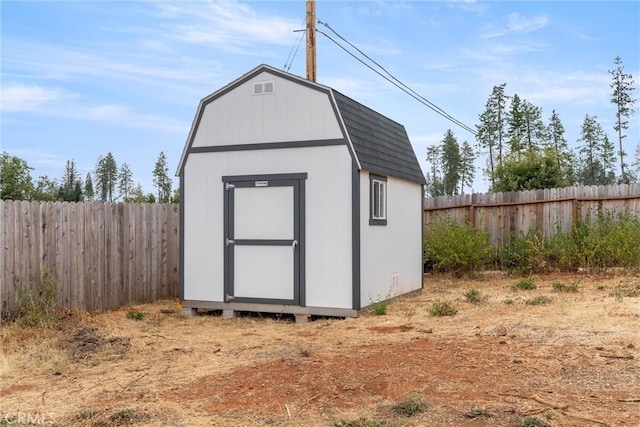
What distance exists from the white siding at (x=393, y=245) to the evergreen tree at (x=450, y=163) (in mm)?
27517

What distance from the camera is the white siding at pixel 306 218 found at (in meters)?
8.05

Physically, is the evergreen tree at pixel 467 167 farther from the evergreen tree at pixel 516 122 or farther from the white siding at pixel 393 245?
the white siding at pixel 393 245

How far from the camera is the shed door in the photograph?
8.30m

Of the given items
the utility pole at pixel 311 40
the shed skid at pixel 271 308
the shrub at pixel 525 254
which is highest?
the utility pole at pixel 311 40

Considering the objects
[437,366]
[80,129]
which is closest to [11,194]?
[80,129]

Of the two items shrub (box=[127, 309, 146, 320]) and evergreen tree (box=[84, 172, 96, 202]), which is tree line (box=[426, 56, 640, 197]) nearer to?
shrub (box=[127, 309, 146, 320])

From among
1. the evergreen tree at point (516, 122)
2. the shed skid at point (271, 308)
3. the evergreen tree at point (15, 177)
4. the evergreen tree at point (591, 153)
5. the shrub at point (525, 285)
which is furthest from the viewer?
the evergreen tree at point (591, 153)

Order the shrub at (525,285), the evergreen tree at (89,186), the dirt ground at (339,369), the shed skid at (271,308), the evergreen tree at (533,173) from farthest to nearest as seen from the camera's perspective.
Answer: the evergreen tree at (89,186) → the evergreen tree at (533,173) → the shrub at (525,285) → the shed skid at (271,308) → the dirt ground at (339,369)

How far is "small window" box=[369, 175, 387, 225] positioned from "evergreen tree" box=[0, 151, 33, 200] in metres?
12.8

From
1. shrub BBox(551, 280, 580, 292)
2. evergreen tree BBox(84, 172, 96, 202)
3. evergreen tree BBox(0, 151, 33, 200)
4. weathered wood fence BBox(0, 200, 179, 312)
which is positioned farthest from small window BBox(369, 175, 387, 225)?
evergreen tree BBox(84, 172, 96, 202)

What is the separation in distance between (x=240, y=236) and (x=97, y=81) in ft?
15.9

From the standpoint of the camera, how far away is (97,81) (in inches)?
430

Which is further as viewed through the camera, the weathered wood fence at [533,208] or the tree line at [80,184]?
the tree line at [80,184]

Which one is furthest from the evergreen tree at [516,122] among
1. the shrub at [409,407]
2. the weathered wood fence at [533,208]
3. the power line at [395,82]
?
the shrub at [409,407]
